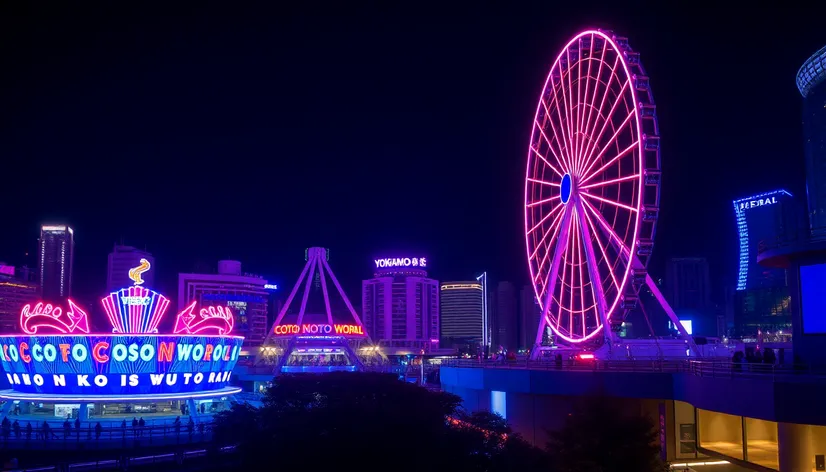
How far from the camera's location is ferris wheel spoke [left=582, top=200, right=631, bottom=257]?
37406 mm

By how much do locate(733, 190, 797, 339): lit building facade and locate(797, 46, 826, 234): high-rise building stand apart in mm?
32622

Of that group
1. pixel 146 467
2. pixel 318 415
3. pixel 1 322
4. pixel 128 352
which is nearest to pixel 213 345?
pixel 128 352

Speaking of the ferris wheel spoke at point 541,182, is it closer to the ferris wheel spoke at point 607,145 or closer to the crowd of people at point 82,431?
the ferris wheel spoke at point 607,145

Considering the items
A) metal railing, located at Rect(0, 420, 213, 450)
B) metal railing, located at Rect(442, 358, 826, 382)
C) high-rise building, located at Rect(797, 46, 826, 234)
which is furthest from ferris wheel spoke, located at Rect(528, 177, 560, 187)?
high-rise building, located at Rect(797, 46, 826, 234)

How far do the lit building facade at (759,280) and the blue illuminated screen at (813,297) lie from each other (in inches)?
4268

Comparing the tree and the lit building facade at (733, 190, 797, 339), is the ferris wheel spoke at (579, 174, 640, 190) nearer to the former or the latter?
the tree

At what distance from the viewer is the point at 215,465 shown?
3297 centimetres

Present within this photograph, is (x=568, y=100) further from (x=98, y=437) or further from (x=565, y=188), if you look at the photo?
(x=98, y=437)

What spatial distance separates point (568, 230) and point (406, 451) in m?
22.7

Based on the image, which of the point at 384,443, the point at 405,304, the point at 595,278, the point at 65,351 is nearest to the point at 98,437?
the point at 65,351

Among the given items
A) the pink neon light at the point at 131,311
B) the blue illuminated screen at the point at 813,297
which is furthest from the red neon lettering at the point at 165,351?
the blue illuminated screen at the point at 813,297

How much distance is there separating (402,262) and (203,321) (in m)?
133

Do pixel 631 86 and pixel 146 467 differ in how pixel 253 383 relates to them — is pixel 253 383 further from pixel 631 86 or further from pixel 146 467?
pixel 631 86

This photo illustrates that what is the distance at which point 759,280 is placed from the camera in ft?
539
